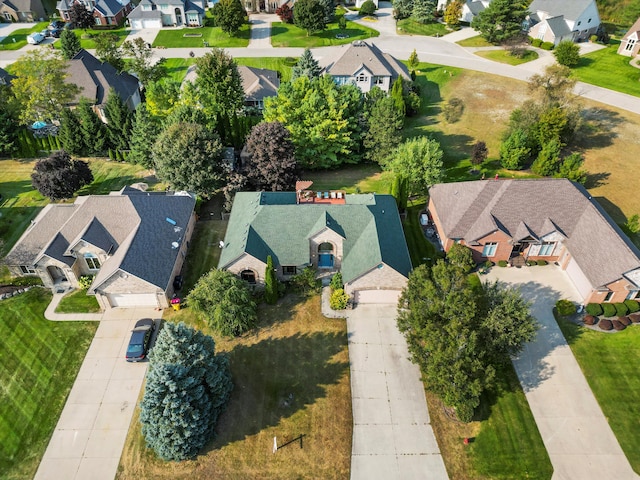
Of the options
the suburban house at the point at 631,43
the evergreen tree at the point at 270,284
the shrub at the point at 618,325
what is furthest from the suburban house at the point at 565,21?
the evergreen tree at the point at 270,284

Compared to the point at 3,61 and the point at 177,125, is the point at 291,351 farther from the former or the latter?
the point at 3,61

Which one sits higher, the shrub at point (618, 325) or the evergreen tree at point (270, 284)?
the evergreen tree at point (270, 284)

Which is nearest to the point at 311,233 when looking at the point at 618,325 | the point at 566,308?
the point at 566,308

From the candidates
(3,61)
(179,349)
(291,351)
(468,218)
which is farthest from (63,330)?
(3,61)

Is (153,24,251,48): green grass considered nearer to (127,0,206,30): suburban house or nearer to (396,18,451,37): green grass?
(127,0,206,30): suburban house

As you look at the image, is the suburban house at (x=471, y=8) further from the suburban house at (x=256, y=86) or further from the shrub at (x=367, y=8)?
the suburban house at (x=256, y=86)

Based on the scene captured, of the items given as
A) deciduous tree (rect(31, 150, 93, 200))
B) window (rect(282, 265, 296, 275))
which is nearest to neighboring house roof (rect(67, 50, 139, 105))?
deciduous tree (rect(31, 150, 93, 200))
